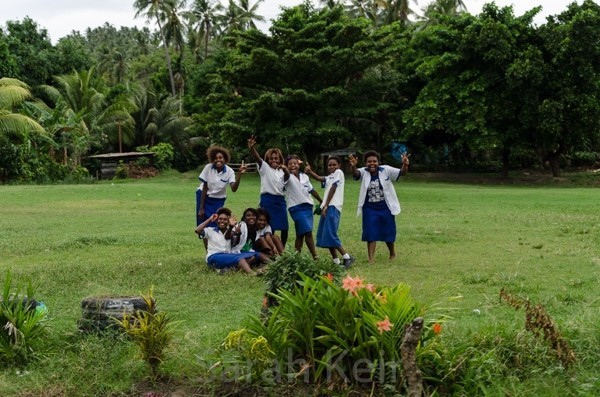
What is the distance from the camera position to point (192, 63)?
2254 inches

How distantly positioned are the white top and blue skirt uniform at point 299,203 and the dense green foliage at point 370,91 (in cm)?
2273

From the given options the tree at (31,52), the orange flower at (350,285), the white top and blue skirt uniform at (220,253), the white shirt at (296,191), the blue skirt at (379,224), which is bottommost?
the white top and blue skirt uniform at (220,253)

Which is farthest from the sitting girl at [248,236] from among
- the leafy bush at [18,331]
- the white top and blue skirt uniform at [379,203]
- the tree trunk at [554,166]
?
the tree trunk at [554,166]

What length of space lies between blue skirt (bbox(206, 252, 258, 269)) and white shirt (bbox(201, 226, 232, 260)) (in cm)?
9

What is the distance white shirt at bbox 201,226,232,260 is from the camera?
8.75 m

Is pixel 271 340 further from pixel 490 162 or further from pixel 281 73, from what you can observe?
pixel 490 162

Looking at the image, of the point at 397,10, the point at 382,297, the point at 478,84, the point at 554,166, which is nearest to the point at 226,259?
the point at 382,297

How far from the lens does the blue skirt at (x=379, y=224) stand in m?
9.54

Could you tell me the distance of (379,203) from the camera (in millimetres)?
9570

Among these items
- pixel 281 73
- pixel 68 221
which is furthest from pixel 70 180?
pixel 68 221

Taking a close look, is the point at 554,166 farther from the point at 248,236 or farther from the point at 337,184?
the point at 248,236

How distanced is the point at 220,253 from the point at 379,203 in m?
2.39

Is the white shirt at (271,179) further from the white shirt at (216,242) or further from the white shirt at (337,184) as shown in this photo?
the white shirt at (216,242)

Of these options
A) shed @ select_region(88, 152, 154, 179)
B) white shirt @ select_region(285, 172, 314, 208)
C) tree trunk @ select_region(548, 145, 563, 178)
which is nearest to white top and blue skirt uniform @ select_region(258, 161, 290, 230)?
white shirt @ select_region(285, 172, 314, 208)
